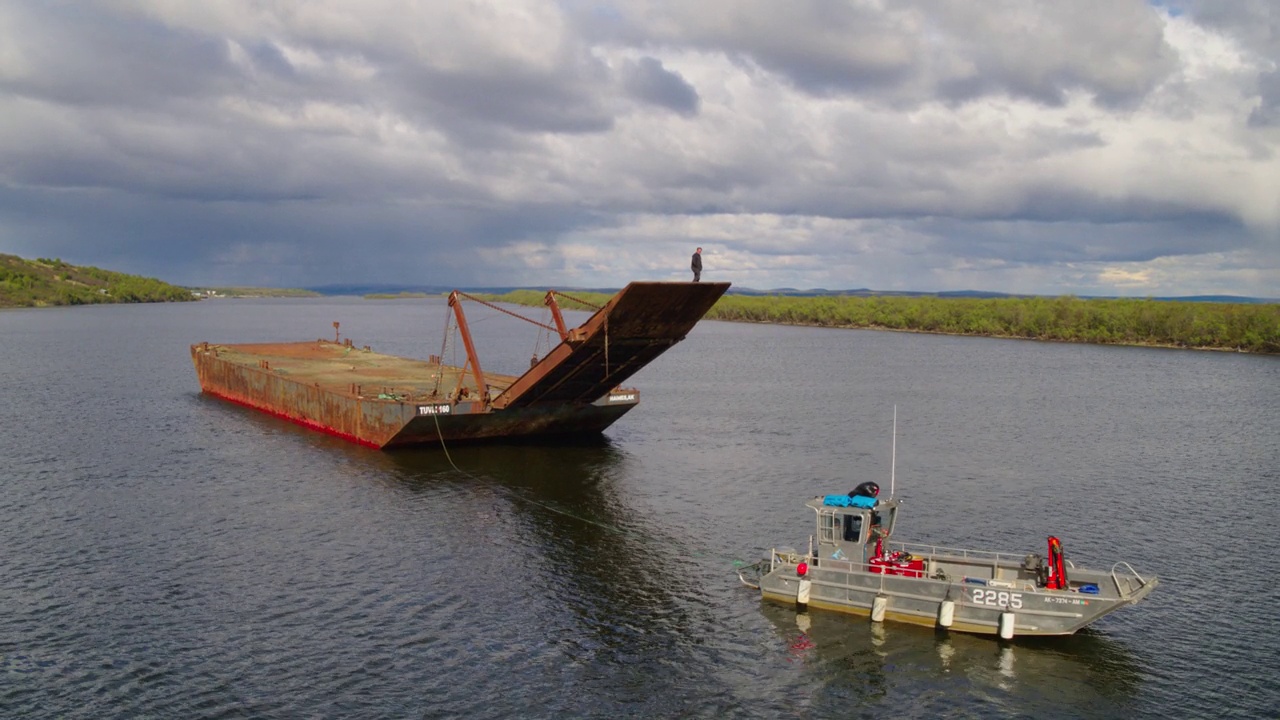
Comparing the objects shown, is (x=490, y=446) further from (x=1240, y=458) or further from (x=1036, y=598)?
A: (x=1240, y=458)

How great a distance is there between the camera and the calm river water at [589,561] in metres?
21.7

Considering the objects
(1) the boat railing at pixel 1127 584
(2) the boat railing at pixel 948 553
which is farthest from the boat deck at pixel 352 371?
(1) the boat railing at pixel 1127 584

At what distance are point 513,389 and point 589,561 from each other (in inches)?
637

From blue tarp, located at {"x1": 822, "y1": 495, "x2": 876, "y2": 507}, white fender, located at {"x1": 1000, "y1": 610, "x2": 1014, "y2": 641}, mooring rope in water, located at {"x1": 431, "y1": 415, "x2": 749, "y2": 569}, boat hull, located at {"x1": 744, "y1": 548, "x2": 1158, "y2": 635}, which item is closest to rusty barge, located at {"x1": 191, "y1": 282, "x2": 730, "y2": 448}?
mooring rope in water, located at {"x1": 431, "y1": 415, "x2": 749, "y2": 569}

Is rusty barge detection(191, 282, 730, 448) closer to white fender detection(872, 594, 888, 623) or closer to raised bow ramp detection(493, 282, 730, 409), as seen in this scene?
raised bow ramp detection(493, 282, 730, 409)

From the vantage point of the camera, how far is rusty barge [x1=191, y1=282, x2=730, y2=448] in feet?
131

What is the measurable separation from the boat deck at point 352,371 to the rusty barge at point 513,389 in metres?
0.17

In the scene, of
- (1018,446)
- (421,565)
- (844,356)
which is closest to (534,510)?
(421,565)

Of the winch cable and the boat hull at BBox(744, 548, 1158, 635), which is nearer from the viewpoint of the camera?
the boat hull at BBox(744, 548, 1158, 635)

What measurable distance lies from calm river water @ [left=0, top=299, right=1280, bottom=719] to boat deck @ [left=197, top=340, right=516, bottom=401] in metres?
4.20

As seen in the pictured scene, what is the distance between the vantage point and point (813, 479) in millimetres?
43219

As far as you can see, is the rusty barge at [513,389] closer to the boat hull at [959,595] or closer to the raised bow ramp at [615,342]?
the raised bow ramp at [615,342]

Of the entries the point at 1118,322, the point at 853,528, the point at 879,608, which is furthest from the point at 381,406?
the point at 1118,322

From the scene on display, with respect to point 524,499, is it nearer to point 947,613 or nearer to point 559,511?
point 559,511
